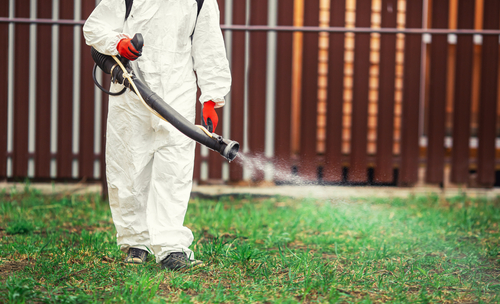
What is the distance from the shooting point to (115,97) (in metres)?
2.43

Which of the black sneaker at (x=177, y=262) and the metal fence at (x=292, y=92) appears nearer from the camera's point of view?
the black sneaker at (x=177, y=262)

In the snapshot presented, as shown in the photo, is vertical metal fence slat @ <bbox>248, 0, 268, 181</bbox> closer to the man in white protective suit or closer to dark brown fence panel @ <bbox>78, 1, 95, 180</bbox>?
dark brown fence panel @ <bbox>78, 1, 95, 180</bbox>

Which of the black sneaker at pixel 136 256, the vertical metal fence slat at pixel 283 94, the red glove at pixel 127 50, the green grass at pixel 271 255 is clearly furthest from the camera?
the vertical metal fence slat at pixel 283 94

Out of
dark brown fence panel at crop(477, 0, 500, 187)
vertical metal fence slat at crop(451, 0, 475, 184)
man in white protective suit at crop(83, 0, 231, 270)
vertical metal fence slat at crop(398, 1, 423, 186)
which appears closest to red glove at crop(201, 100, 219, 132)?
man in white protective suit at crop(83, 0, 231, 270)

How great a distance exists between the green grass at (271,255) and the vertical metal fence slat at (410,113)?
18.9 inches

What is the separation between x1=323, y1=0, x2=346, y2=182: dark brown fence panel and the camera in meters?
4.41

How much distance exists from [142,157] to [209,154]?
6.72 ft

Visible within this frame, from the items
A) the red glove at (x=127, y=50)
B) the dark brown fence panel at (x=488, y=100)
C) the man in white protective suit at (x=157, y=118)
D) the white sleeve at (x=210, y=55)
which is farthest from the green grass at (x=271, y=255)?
the red glove at (x=127, y=50)

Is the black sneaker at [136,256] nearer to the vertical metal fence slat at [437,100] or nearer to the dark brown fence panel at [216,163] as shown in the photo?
the dark brown fence panel at [216,163]

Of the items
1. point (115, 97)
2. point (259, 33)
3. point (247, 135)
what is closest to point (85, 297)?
point (115, 97)

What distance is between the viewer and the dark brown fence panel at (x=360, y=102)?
4414mm

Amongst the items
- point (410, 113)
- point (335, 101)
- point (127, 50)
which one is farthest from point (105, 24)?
point (410, 113)

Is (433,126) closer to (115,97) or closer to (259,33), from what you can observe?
(259,33)

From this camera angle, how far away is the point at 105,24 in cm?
235
